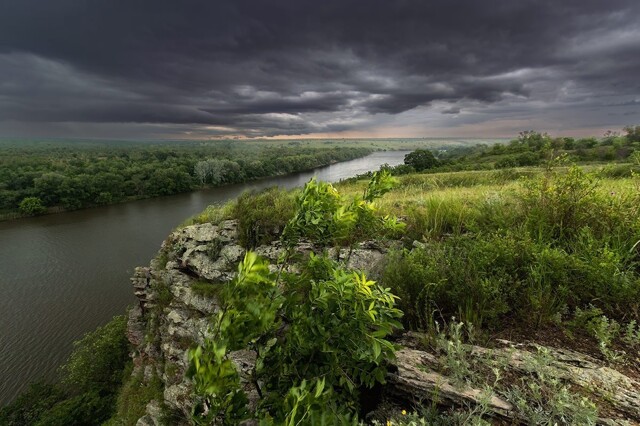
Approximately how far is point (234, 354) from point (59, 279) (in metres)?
27.9

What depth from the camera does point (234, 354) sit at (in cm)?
556

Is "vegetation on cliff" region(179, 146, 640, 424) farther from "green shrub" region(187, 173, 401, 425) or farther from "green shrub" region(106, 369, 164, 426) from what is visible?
"green shrub" region(106, 369, 164, 426)

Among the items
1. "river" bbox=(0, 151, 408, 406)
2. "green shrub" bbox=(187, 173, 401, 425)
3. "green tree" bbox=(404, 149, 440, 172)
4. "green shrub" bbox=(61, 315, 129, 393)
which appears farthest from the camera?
"green tree" bbox=(404, 149, 440, 172)

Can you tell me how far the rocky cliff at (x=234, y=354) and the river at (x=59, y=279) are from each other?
11.3 ft

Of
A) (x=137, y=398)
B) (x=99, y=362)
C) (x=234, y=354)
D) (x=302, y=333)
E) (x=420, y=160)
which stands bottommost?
(x=99, y=362)

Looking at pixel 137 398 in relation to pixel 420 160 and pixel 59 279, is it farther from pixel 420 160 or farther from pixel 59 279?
pixel 420 160

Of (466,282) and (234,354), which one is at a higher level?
(466,282)

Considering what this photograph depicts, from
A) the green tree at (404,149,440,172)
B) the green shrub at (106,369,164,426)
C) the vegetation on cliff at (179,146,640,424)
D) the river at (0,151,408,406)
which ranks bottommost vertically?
the river at (0,151,408,406)

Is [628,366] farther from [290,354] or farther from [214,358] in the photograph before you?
[214,358]

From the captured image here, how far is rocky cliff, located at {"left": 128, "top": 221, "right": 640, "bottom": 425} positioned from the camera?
2.53m

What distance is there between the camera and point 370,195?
2.74m

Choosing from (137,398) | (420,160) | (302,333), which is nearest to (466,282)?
(302,333)

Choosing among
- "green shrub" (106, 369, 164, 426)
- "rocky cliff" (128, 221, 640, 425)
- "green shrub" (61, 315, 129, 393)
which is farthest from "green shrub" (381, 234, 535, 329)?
"green shrub" (61, 315, 129, 393)

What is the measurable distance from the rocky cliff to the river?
3433mm
